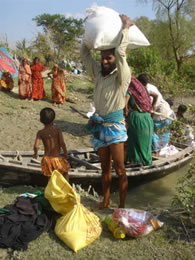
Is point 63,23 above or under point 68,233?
above

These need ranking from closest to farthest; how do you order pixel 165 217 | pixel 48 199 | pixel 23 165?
1. pixel 48 199
2. pixel 165 217
3. pixel 23 165

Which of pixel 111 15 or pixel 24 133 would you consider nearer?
pixel 111 15

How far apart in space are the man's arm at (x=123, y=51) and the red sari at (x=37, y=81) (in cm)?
866

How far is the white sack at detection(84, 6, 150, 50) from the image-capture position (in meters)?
2.49

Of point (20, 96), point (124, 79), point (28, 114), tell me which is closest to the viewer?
point (124, 79)

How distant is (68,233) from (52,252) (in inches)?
8.3

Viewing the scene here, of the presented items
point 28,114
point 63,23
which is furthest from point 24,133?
point 63,23

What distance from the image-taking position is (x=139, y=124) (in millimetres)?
4066

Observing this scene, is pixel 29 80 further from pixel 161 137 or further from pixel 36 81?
pixel 161 137

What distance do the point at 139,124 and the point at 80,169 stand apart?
1.15 m

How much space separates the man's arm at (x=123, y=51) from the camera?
8.17ft

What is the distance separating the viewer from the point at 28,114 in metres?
9.17

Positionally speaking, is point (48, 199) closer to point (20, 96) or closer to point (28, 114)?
point (28, 114)

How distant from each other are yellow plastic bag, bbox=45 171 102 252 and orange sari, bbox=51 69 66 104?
8341 mm
